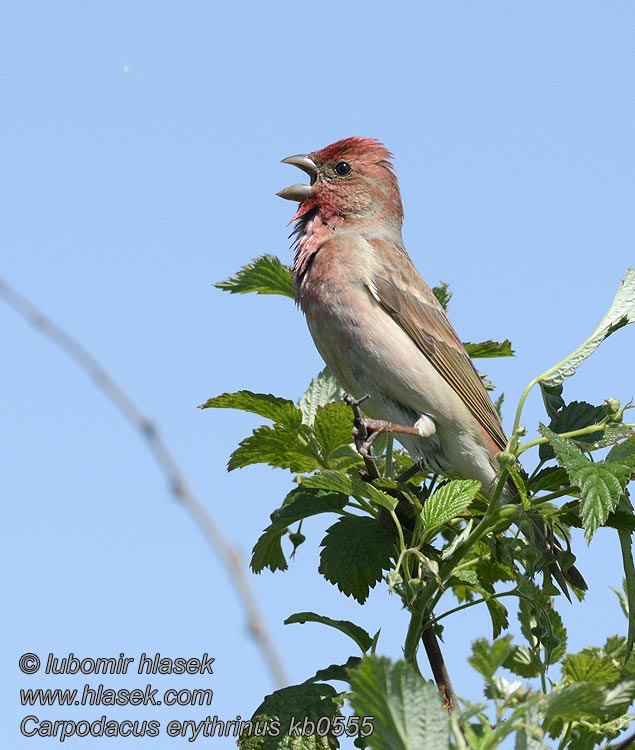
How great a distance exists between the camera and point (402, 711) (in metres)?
2.04

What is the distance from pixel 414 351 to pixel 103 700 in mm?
2883

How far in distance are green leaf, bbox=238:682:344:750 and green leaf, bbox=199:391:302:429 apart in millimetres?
923

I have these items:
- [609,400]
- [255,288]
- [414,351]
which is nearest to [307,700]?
[609,400]

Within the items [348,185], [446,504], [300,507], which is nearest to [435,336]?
[348,185]

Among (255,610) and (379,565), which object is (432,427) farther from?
(255,610)

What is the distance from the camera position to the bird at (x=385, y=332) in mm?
5699

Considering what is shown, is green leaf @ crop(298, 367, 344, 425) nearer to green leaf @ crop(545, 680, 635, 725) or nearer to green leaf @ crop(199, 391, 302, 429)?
green leaf @ crop(199, 391, 302, 429)

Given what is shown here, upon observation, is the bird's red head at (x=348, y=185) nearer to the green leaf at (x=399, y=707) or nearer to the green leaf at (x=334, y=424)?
the green leaf at (x=334, y=424)

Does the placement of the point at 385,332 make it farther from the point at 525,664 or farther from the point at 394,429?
the point at 525,664

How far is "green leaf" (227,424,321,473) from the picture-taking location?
3697mm

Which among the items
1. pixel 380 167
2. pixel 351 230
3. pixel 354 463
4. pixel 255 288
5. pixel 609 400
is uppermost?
pixel 380 167

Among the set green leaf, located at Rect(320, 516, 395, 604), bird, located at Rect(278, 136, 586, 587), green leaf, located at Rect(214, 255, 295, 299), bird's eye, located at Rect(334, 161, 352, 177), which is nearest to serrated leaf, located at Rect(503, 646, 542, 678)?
green leaf, located at Rect(320, 516, 395, 604)

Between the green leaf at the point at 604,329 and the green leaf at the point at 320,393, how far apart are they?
1184mm

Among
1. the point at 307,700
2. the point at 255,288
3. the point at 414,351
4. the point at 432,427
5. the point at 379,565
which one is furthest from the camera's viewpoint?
→ the point at 414,351
